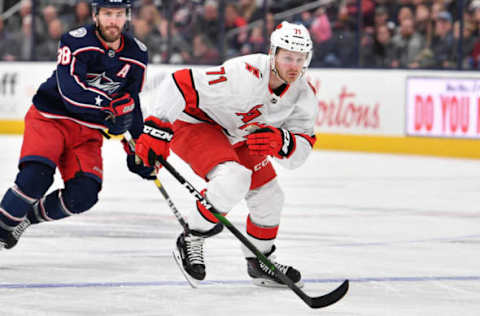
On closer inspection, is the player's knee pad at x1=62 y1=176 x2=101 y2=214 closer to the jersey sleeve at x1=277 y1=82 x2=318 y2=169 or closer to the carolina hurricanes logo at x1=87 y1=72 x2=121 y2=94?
the carolina hurricanes logo at x1=87 y1=72 x2=121 y2=94

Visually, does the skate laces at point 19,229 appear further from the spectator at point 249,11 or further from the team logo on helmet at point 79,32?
the spectator at point 249,11

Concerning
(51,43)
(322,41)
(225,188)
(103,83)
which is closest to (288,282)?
(225,188)

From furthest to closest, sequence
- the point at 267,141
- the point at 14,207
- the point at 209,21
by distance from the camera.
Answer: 1. the point at 209,21
2. the point at 14,207
3. the point at 267,141

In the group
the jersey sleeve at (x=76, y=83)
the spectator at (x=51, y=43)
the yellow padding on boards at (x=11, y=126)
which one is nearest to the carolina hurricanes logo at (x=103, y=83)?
the jersey sleeve at (x=76, y=83)

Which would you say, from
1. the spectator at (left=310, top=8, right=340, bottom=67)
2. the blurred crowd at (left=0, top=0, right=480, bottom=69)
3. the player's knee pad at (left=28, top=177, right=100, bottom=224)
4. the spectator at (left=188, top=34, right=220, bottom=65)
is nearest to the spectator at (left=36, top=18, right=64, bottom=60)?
the blurred crowd at (left=0, top=0, right=480, bottom=69)

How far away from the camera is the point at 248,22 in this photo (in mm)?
11172

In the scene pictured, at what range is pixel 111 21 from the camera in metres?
4.01

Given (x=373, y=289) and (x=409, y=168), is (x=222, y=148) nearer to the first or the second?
(x=373, y=289)

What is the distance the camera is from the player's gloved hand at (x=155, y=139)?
12.2 feet

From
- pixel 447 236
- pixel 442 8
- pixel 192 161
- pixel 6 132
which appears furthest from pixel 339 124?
pixel 192 161

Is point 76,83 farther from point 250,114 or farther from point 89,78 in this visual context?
point 250,114

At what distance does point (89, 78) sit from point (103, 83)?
0.07 metres

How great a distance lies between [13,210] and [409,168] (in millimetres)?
5207

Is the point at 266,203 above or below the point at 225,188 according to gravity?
below
